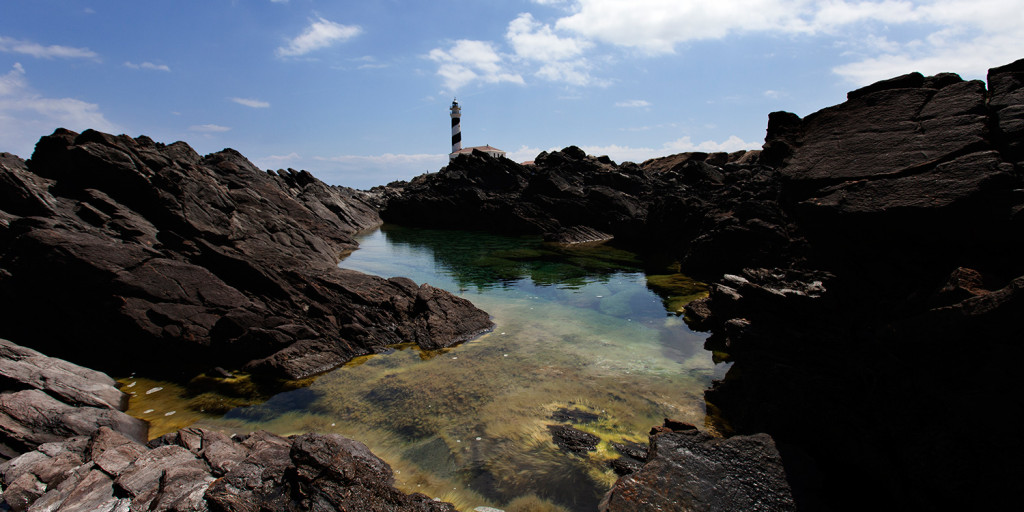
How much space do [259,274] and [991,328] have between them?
1855cm

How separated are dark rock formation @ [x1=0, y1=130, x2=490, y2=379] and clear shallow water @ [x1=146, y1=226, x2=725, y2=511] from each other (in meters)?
1.85

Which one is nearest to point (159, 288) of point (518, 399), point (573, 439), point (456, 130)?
point (518, 399)

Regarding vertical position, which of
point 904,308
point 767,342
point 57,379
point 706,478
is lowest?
point 706,478

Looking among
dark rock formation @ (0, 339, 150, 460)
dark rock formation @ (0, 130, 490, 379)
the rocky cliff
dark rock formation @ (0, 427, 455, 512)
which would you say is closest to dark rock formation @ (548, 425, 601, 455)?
the rocky cliff

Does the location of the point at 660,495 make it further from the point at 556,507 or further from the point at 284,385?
the point at 284,385

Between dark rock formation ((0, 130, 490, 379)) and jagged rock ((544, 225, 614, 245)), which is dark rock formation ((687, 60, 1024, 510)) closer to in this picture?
dark rock formation ((0, 130, 490, 379))

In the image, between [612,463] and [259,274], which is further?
[259,274]

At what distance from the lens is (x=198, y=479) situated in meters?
7.19

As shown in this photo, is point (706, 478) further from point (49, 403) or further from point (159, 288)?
point (159, 288)

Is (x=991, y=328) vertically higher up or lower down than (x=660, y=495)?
higher up

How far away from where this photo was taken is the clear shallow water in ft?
28.9

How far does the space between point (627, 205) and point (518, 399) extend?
40.5 meters

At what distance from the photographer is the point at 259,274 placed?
656 inches

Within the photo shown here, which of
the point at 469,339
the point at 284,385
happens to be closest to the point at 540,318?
the point at 469,339
